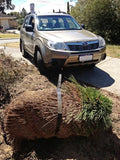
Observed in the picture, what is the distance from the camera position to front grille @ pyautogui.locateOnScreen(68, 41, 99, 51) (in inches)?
144

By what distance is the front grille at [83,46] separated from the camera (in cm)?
366

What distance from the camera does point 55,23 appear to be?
5.01 metres

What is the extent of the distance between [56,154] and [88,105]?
86cm

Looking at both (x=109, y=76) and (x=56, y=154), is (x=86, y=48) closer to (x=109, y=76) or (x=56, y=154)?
(x=109, y=76)

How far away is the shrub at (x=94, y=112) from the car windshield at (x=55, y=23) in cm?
344

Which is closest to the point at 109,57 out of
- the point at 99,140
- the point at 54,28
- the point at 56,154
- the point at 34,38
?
the point at 54,28

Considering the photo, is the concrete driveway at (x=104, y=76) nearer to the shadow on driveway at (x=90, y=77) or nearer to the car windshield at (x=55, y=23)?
the shadow on driveway at (x=90, y=77)

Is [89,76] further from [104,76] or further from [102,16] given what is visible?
[102,16]

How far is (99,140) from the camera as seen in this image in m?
2.13

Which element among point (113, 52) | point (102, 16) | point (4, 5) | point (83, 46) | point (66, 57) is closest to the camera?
point (66, 57)

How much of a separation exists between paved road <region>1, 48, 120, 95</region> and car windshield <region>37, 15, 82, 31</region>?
5.29 feet

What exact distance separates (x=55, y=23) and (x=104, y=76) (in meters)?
2.43

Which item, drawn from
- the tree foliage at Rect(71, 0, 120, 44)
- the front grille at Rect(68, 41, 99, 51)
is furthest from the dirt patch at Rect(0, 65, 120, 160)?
the tree foliage at Rect(71, 0, 120, 44)

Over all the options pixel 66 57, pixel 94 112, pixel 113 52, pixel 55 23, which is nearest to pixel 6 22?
pixel 113 52
